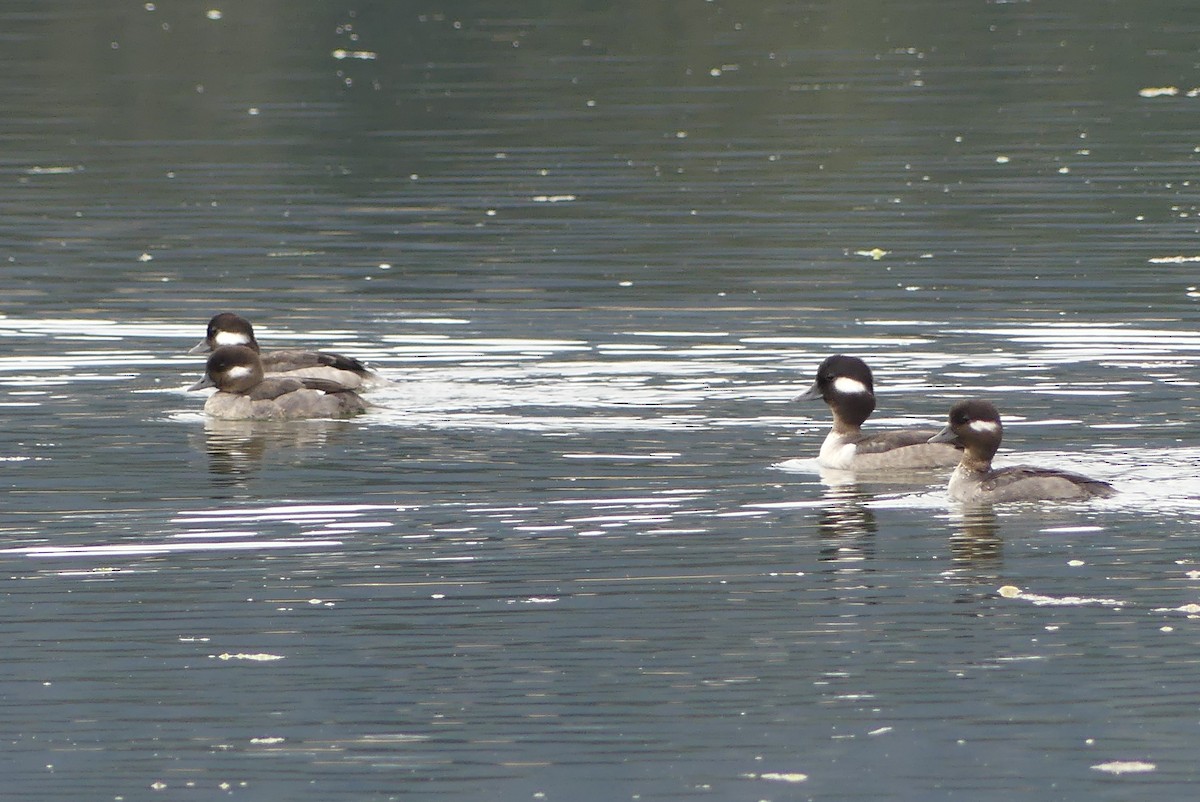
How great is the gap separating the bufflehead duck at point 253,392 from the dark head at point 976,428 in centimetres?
599

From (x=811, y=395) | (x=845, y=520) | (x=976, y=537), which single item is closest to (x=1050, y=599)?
(x=976, y=537)

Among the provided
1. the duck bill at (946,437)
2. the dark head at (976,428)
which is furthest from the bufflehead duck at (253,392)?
the dark head at (976,428)

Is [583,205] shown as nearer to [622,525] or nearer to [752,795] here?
[622,525]

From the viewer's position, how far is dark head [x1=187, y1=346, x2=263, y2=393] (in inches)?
823

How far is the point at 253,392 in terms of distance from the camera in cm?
2105

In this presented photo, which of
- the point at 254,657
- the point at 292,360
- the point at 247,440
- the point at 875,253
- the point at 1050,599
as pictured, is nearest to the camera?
the point at 254,657

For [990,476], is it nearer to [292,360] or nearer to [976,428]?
[976,428]

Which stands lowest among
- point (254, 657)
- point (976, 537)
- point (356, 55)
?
point (976, 537)

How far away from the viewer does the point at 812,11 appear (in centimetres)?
7125

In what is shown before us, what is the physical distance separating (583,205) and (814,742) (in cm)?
2410

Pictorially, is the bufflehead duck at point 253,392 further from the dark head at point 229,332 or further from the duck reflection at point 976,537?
the duck reflection at point 976,537

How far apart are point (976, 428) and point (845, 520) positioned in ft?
A: 4.82

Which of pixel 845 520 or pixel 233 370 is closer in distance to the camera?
pixel 845 520

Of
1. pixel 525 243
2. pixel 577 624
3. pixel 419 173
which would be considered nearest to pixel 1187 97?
pixel 419 173
